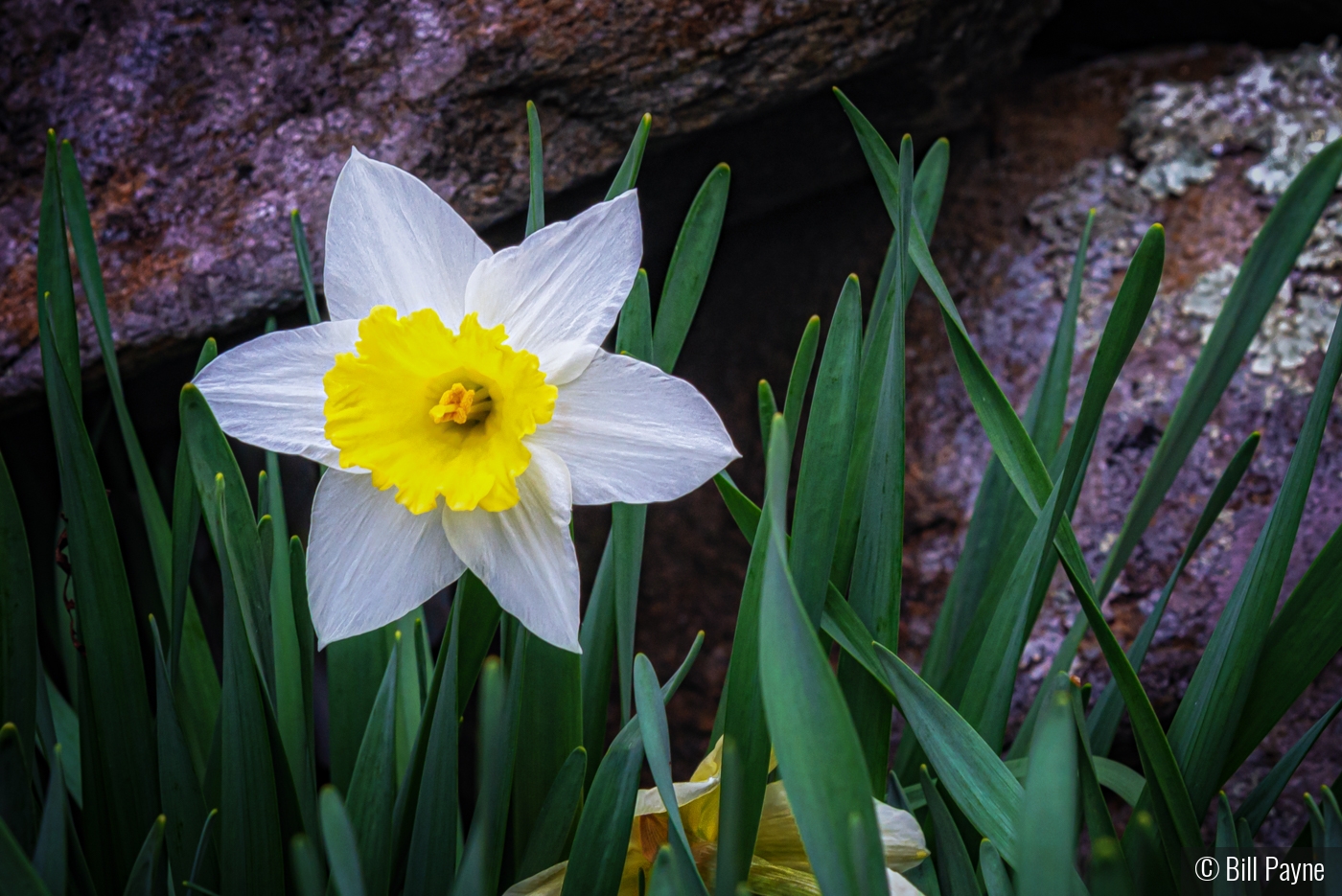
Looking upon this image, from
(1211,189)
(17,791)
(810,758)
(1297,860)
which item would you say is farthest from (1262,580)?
(1211,189)

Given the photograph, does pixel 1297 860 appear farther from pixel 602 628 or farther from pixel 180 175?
pixel 180 175

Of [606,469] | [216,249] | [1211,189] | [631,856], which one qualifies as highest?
[216,249]

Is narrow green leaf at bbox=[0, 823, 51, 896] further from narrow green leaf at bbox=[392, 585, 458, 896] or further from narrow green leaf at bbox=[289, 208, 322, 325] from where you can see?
narrow green leaf at bbox=[289, 208, 322, 325]

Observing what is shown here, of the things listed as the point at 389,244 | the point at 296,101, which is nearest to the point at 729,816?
the point at 389,244

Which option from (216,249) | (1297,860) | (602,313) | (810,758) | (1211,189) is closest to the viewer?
(810,758)

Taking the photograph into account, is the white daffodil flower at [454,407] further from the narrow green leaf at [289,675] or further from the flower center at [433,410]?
the narrow green leaf at [289,675]

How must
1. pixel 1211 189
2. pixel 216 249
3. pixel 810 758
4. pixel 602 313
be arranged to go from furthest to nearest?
pixel 1211 189 < pixel 216 249 < pixel 602 313 < pixel 810 758

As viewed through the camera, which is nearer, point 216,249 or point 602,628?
point 602,628
